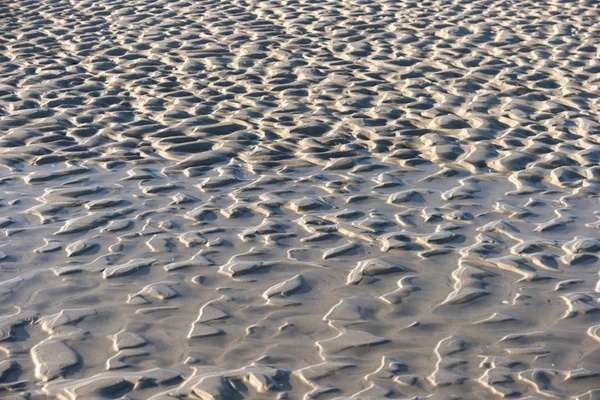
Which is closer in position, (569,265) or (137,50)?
(569,265)

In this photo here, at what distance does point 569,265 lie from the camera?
409cm

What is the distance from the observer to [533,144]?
561cm

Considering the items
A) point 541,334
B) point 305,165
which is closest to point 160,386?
point 541,334

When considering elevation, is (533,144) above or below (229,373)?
below

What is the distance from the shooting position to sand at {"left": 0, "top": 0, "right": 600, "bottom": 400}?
3303 millimetres

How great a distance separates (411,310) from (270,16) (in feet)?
19.5

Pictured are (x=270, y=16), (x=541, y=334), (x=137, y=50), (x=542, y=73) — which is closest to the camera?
(x=541, y=334)

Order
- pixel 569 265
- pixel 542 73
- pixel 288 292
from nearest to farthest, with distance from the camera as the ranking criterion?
pixel 288 292
pixel 569 265
pixel 542 73

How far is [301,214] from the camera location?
15.3 feet

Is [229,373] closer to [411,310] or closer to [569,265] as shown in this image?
[411,310]

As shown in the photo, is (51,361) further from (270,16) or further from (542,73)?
(270,16)

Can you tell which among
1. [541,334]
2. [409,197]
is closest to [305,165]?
[409,197]

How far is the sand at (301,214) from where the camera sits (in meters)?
3.30

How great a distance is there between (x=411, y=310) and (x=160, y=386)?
1.13m
